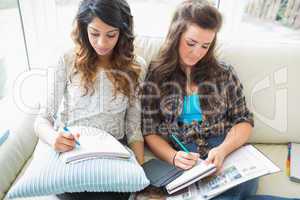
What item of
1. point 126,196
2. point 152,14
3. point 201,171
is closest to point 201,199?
point 201,171

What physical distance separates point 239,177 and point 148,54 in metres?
0.64

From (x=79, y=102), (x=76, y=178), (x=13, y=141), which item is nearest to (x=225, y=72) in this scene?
(x=79, y=102)

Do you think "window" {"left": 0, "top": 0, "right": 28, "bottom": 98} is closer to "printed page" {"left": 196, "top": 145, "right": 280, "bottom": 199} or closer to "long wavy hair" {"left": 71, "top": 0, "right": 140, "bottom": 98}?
"long wavy hair" {"left": 71, "top": 0, "right": 140, "bottom": 98}

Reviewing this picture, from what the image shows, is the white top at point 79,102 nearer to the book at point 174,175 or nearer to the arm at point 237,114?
the book at point 174,175

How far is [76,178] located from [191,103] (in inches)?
22.3

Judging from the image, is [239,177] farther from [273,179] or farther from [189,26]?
[189,26]

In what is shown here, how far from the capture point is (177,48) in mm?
1201

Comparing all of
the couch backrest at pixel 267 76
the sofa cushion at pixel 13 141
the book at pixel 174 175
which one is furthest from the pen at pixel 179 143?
the sofa cushion at pixel 13 141

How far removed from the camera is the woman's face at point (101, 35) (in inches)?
39.3

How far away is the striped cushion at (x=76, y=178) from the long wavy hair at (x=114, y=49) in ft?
1.03

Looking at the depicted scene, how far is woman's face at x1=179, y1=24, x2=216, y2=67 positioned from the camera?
1.11m

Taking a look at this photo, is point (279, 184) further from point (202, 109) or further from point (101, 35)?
point (101, 35)

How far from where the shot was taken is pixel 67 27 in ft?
5.40

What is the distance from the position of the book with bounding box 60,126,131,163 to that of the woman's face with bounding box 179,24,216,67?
16.9 inches
